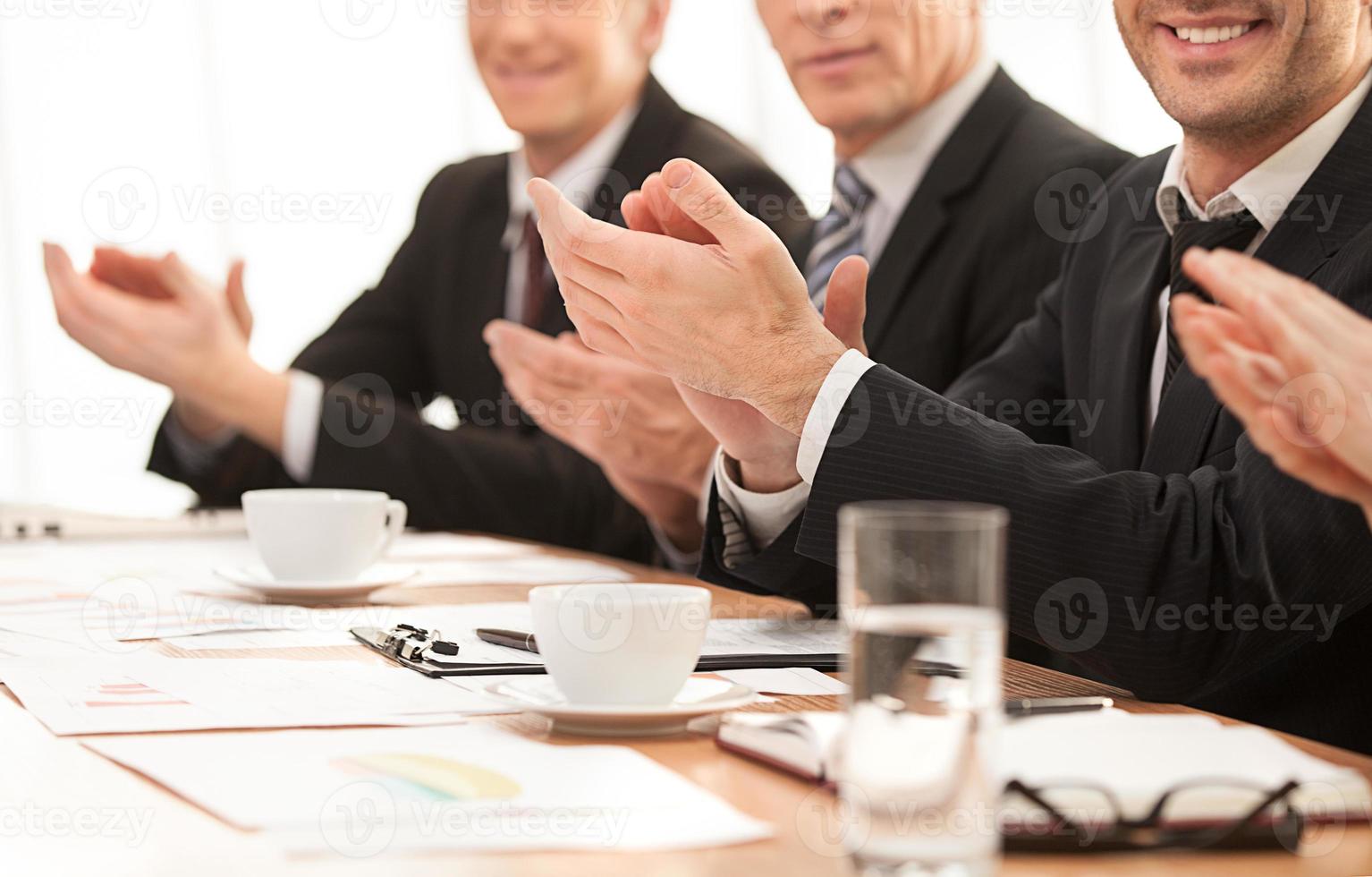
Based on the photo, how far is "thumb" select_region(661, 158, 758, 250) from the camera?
40.3 inches

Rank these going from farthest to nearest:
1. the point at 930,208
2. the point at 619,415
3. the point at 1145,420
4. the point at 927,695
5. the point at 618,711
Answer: the point at 930,208, the point at 619,415, the point at 1145,420, the point at 618,711, the point at 927,695

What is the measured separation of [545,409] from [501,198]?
0.95 m

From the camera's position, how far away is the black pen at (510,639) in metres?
1.03

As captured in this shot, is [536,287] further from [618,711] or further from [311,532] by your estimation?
[618,711]

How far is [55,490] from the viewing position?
11.7 feet

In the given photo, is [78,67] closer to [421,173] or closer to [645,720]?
[421,173]

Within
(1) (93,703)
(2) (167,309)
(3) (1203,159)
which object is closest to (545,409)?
(2) (167,309)

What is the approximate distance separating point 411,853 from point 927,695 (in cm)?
21

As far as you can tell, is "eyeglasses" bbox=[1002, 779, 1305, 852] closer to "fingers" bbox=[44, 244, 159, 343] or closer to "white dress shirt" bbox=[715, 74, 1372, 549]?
"white dress shirt" bbox=[715, 74, 1372, 549]

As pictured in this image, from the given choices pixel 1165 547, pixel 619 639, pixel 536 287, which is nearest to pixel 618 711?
pixel 619 639

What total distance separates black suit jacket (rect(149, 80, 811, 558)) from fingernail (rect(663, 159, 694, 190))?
3.70 feet

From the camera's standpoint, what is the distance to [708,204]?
3.37 feet

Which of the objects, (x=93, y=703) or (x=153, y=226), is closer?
(x=93, y=703)

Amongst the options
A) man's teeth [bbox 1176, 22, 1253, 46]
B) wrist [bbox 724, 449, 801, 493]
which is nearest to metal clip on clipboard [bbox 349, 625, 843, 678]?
wrist [bbox 724, 449, 801, 493]
